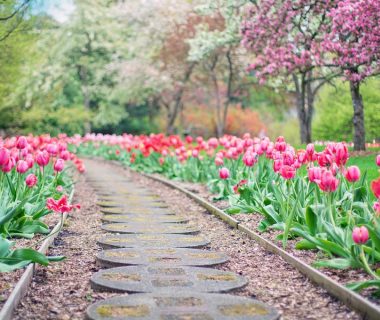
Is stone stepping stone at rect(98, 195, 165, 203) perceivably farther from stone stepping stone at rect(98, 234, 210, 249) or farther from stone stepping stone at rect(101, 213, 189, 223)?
stone stepping stone at rect(98, 234, 210, 249)

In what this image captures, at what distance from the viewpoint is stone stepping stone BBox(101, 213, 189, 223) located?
9.10 metres

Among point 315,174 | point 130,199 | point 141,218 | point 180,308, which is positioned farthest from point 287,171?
point 130,199

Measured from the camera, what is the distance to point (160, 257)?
20.4 ft

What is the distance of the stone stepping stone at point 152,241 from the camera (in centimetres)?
697

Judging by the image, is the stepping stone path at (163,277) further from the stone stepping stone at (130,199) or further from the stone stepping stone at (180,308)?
the stone stepping stone at (130,199)

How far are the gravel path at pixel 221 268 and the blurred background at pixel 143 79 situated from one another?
17.4m

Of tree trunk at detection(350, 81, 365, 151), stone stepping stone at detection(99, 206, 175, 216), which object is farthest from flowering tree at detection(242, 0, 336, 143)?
stone stepping stone at detection(99, 206, 175, 216)

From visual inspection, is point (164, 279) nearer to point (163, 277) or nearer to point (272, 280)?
point (163, 277)

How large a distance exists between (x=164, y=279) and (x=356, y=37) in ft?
35.2

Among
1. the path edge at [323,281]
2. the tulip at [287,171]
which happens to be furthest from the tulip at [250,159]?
the tulip at [287,171]

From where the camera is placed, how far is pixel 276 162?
700cm

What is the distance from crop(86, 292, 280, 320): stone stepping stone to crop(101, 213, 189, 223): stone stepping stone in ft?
14.3

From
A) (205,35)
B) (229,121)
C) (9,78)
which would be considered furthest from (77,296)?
(229,121)

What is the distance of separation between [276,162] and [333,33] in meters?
8.32
